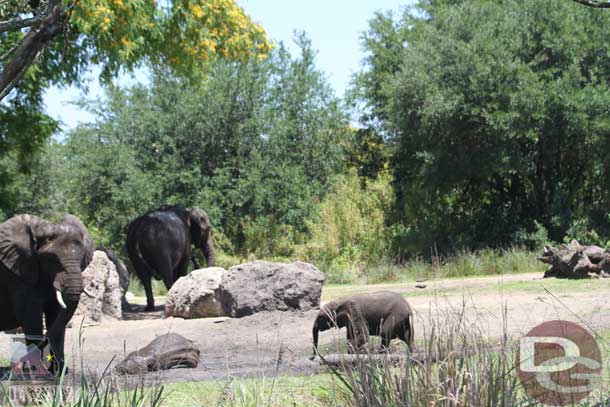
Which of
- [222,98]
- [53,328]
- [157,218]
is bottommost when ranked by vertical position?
[53,328]

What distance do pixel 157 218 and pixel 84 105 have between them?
54.0 feet

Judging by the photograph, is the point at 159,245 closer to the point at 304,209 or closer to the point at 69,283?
the point at 69,283

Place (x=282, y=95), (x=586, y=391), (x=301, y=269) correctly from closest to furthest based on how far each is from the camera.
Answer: (x=586, y=391) < (x=301, y=269) < (x=282, y=95)

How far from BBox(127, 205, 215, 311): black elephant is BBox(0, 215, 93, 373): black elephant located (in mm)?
8715

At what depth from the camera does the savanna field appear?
21.5 feet

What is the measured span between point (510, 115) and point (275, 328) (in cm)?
1243

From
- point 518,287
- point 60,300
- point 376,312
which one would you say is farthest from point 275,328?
point 518,287

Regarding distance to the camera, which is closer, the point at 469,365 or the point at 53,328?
the point at 469,365

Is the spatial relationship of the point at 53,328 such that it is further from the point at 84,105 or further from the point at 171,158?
the point at 84,105

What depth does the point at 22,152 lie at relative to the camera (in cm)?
1900

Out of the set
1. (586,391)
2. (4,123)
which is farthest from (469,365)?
(4,123)

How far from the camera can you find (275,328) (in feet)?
42.2

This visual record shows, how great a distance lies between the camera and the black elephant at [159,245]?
17.7 metres

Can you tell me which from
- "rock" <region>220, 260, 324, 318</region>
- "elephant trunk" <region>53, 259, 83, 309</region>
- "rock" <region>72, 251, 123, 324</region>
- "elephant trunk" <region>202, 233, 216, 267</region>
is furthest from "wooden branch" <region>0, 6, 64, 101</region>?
"elephant trunk" <region>202, 233, 216, 267</region>
